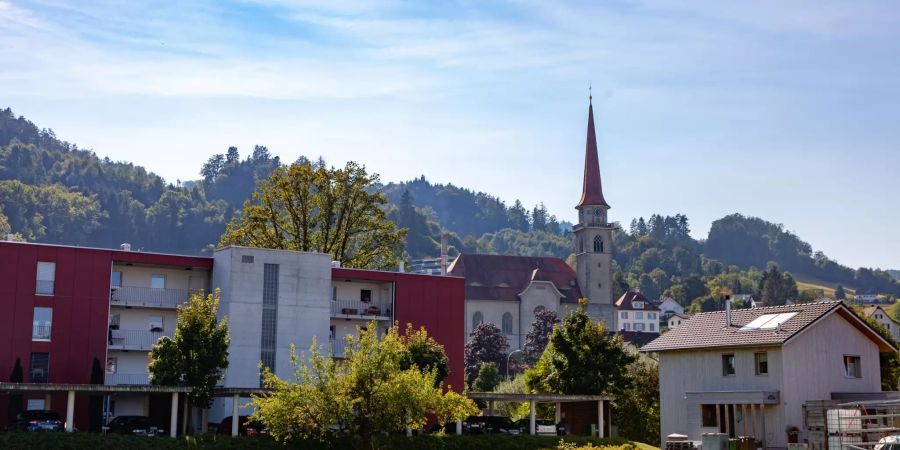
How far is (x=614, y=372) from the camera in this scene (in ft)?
201

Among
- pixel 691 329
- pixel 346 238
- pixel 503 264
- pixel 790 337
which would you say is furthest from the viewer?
pixel 503 264

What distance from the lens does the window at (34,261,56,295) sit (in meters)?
53.3

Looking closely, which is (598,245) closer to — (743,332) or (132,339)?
(743,332)

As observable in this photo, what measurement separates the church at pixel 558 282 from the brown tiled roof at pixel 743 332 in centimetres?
9277

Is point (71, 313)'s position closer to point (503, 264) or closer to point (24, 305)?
point (24, 305)

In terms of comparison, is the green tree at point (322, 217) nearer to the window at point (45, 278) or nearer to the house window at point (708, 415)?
the window at point (45, 278)

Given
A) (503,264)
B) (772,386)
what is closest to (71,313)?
(772,386)

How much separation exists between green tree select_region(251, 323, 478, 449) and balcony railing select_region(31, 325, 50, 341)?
14.1 meters

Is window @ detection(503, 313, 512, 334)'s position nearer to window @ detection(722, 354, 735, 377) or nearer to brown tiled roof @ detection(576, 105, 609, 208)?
brown tiled roof @ detection(576, 105, 609, 208)

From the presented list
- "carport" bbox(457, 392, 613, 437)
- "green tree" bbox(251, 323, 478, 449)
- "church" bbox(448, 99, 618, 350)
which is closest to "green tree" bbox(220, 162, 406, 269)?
"carport" bbox(457, 392, 613, 437)

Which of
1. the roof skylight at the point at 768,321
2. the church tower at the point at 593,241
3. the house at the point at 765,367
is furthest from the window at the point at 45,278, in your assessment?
the church tower at the point at 593,241

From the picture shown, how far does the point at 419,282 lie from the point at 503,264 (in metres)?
100

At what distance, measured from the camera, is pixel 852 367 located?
54719mm

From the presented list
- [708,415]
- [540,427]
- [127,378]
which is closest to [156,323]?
[127,378]
